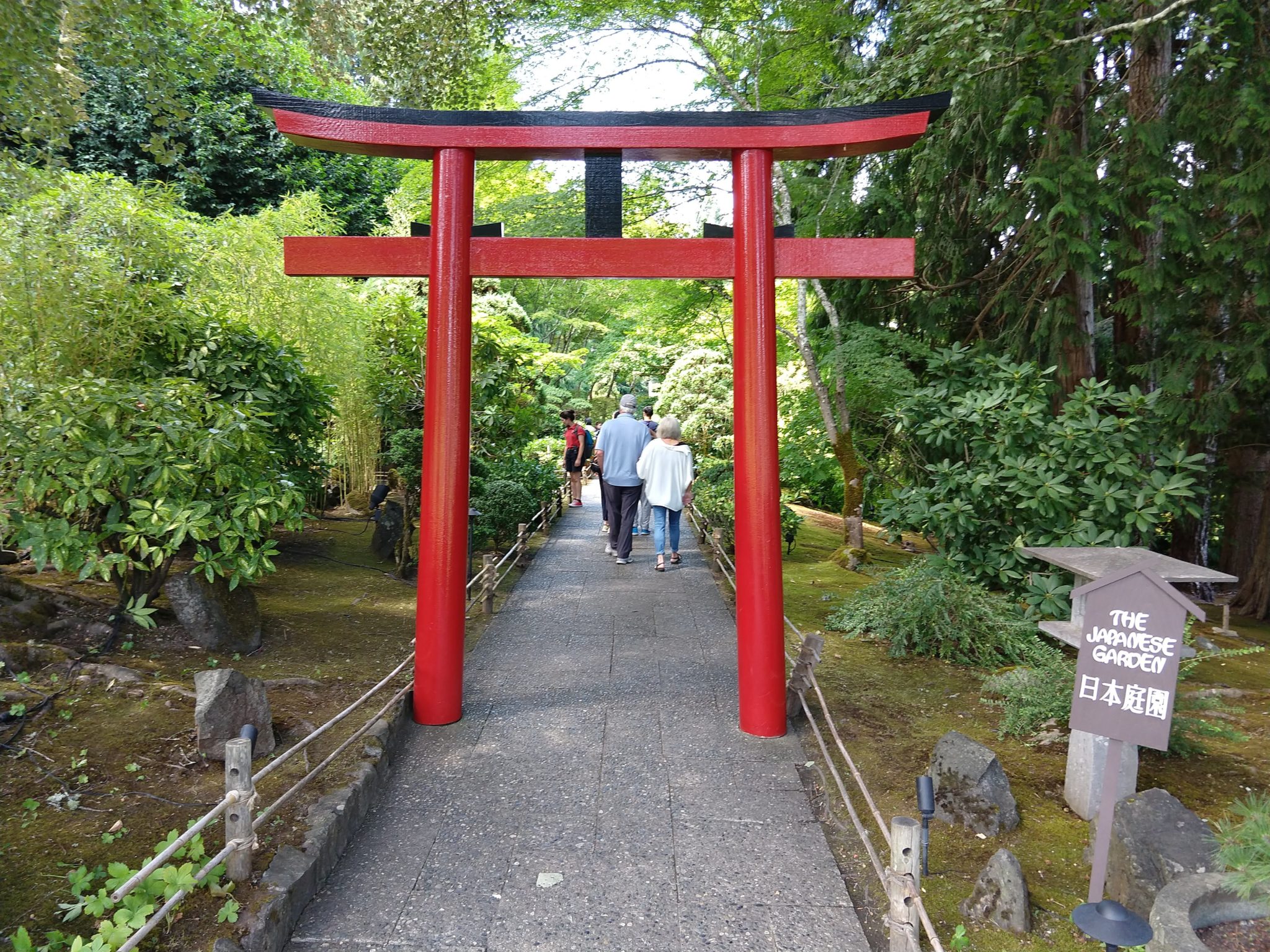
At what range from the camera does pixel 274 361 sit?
22.6 feet

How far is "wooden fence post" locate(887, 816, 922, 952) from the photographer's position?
8.47 feet

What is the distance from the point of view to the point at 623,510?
31.6ft

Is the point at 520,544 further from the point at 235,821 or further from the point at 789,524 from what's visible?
the point at 235,821

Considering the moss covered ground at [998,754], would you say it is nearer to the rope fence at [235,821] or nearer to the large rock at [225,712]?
the rope fence at [235,821]

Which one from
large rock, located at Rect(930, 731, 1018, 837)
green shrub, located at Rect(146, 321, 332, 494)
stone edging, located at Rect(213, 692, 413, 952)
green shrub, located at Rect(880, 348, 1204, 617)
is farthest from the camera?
green shrub, located at Rect(146, 321, 332, 494)

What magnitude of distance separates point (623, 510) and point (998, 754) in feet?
18.7

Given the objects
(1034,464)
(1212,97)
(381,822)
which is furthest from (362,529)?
(1212,97)

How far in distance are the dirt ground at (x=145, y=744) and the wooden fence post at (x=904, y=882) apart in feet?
7.34

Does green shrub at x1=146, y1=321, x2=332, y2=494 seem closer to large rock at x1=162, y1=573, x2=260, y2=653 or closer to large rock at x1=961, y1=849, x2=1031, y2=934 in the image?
large rock at x1=162, y1=573, x2=260, y2=653

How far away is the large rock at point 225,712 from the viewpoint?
3912 millimetres

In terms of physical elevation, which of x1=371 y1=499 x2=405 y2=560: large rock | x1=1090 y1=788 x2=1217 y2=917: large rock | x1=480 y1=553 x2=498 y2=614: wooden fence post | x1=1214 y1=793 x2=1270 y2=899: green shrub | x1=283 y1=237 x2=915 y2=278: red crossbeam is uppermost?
x1=283 y1=237 x2=915 y2=278: red crossbeam

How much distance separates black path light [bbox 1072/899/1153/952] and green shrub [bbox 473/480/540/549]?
8096 mm

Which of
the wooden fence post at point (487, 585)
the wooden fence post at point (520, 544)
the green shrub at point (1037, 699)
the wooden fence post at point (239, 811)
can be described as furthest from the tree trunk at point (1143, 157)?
the wooden fence post at point (239, 811)

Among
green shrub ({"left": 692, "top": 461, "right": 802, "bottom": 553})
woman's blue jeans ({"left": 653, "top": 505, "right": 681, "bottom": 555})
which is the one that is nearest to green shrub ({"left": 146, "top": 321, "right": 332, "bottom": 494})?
woman's blue jeans ({"left": 653, "top": 505, "right": 681, "bottom": 555})
